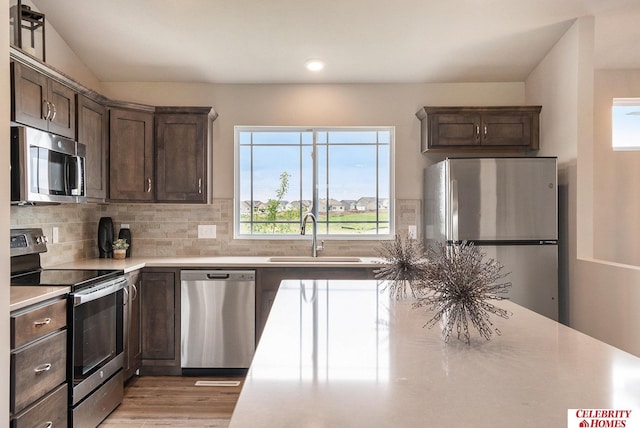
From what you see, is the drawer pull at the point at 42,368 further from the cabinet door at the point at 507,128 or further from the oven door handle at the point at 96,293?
the cabinet door at the point at 507,128

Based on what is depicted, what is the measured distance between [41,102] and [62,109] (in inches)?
9.9

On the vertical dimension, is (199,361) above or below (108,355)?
below

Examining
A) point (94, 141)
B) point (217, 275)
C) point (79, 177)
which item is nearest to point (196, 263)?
point (217, 275)

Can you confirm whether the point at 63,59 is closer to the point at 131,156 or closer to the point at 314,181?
the point at 131,156

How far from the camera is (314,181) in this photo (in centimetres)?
401

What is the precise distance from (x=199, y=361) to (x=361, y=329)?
237 cm

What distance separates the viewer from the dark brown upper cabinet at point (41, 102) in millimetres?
2238

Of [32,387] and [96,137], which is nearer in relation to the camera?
[32,387]

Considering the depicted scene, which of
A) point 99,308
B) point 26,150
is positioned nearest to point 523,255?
point 99,308

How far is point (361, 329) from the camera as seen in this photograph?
134cm

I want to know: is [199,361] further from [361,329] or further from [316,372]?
[316,372]

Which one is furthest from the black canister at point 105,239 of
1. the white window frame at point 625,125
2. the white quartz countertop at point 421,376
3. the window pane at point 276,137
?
the white window frame at point 625,125

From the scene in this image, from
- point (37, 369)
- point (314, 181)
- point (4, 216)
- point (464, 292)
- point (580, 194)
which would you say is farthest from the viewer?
point (314, 181)

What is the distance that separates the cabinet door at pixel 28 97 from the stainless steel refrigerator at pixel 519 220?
277 centimetres
